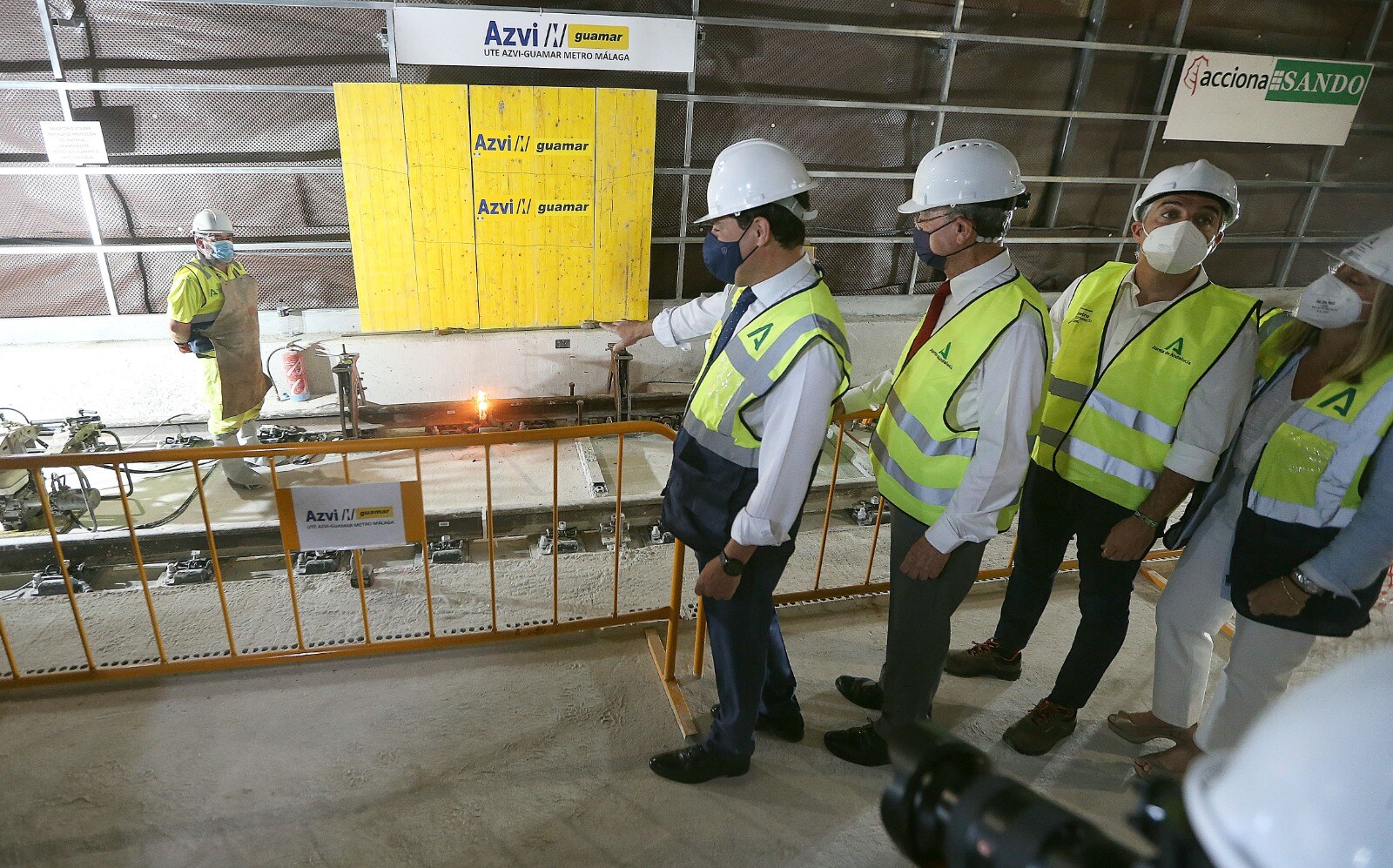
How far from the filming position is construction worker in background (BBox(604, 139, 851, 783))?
2.28 meters

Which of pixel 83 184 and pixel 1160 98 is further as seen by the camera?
pixel 1160 98

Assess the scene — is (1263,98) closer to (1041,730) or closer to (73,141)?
(1041,730)

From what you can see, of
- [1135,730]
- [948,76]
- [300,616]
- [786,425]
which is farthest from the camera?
[948,76]

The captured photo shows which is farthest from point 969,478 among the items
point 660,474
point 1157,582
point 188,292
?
point 188,292

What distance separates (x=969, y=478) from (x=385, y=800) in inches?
101

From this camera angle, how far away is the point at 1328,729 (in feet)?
3.00

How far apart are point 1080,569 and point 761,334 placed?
1915 mm

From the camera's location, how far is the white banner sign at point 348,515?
3121 millimetres

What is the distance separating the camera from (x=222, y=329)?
5.91m

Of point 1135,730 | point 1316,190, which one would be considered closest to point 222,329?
point 1135,730

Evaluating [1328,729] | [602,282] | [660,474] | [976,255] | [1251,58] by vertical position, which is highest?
[1251,58]

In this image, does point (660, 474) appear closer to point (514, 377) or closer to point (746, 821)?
point (514, 377)

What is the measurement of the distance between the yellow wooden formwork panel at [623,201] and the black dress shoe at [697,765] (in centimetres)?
600

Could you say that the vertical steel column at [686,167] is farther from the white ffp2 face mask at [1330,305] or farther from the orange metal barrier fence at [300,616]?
the white ffp2 face mask at [1330,305]
